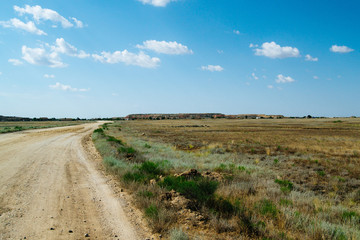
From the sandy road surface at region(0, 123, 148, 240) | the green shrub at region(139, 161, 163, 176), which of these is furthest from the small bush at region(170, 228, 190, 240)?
the green shrub at region(139, 161, 163, 176)

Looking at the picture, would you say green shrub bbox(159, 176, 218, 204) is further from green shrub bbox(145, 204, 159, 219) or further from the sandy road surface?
the sandy road surface

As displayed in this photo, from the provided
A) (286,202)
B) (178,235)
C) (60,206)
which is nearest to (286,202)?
(286,202)

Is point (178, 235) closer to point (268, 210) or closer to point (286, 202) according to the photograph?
point (268, 210)

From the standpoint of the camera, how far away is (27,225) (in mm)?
4875

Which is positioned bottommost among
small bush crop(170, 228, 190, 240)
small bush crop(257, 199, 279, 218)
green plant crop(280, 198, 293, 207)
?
green plant crop(280, 198, 293, 207)

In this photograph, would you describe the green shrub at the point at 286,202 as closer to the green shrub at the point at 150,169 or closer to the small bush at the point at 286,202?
the small bush at the point at 286,202

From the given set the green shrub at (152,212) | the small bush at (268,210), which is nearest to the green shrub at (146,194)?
the green shrub at (152,212)

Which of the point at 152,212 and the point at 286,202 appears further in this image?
the point at 286,202

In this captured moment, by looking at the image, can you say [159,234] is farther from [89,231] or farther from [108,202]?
[108,202]

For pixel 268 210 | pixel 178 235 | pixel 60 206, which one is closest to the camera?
pixel 178 235

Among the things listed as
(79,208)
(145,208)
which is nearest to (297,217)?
(145,208)

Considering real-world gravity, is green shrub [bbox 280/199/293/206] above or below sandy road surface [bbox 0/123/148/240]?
below

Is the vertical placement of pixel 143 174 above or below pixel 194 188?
below

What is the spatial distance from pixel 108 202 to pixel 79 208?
0.81 meters
